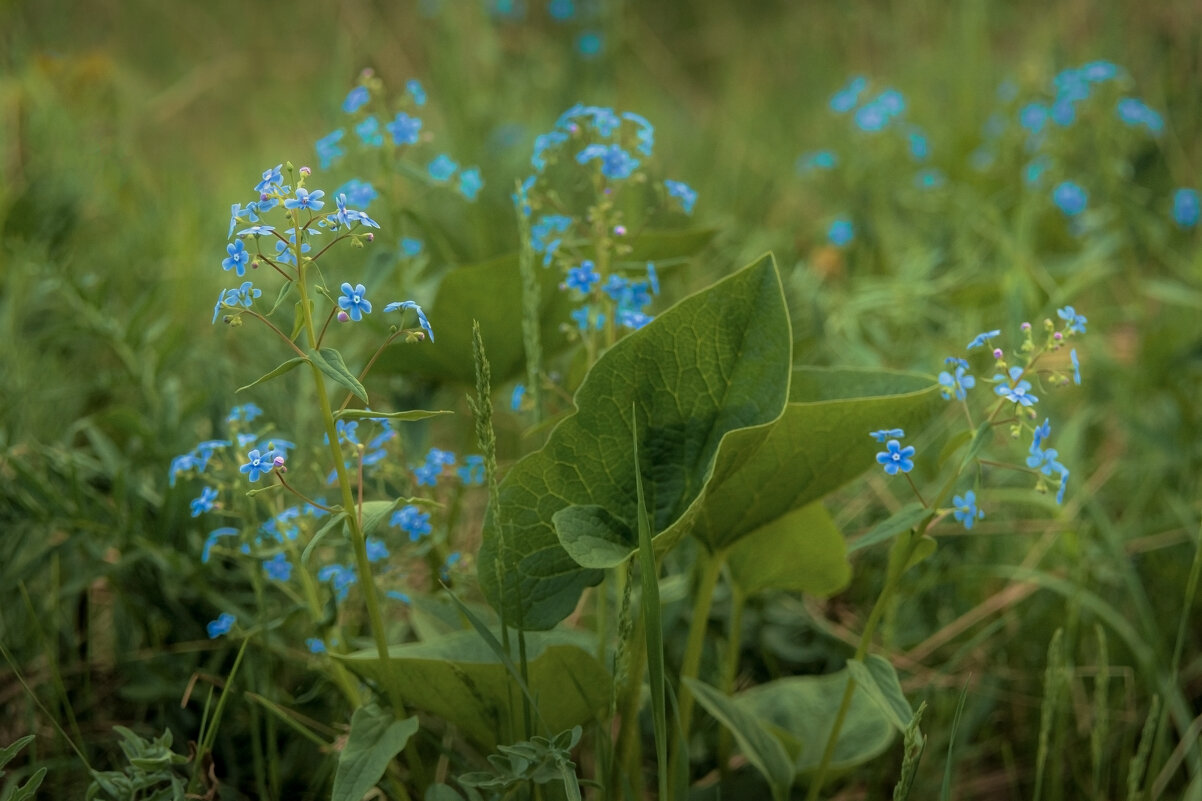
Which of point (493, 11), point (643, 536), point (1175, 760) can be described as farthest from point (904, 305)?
point (493, 11)

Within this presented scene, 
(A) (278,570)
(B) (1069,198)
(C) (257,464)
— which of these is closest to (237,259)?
(C) (257,464)

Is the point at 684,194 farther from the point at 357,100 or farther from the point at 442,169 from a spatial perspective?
the point at 357,100

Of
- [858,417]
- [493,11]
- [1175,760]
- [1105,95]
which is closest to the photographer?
[858,417]

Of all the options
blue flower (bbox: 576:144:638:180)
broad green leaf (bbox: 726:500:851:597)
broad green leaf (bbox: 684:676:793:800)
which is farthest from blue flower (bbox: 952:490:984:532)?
blue flower (bbox: 576:144:638:180)

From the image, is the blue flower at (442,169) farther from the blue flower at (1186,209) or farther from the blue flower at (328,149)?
the blue flower at (1186,209)

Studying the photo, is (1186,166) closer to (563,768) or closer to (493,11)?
(493,11)
